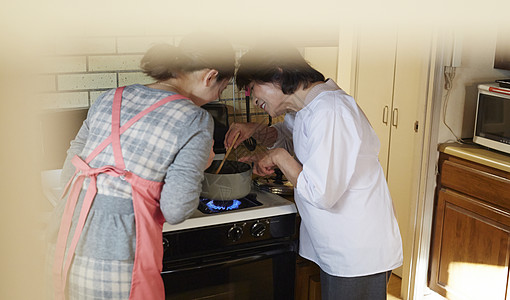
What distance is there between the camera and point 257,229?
1742mm

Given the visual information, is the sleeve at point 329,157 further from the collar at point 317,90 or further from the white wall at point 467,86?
the white wall at point 467,86

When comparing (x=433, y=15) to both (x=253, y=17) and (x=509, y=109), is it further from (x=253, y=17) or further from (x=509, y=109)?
(x=509, y=109)

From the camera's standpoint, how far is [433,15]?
18 centimetres

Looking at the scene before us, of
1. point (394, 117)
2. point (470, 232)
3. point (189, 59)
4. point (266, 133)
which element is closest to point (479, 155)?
point (470, 232)

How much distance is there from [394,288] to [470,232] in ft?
2.31

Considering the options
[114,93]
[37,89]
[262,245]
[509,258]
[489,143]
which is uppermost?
[37,89]

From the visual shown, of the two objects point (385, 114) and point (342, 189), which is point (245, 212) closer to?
point (342, 189)

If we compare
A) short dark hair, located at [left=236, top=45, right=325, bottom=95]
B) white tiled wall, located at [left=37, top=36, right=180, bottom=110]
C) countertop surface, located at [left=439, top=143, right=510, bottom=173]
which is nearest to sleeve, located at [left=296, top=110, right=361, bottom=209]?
short dark hair, located at [left=236, top=45, right=325, bottom=95]

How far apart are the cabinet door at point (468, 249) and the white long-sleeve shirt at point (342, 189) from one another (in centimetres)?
100

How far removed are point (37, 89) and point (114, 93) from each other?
46.6 inches

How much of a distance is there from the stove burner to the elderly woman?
1.44 feet

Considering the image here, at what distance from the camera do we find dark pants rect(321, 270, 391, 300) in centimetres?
155

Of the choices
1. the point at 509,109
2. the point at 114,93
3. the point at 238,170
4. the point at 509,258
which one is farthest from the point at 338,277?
the point at 509,109

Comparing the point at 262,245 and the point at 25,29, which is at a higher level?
the point at 25,29
